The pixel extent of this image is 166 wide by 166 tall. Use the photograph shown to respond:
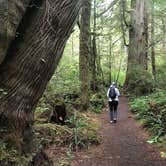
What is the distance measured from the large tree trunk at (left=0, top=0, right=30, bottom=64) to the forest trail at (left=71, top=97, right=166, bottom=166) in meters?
3.69

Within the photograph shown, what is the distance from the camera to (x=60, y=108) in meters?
9.94

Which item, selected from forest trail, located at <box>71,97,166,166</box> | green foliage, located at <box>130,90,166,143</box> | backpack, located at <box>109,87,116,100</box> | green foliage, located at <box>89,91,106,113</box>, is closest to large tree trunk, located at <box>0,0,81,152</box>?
forest trail, located at <box>71,97,166,166</box>

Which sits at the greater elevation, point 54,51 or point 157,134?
point 54,51

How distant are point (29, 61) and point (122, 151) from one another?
4.45 m

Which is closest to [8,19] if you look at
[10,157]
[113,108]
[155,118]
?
[10,157]

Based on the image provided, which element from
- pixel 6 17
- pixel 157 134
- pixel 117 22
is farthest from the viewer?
pixel 117 22

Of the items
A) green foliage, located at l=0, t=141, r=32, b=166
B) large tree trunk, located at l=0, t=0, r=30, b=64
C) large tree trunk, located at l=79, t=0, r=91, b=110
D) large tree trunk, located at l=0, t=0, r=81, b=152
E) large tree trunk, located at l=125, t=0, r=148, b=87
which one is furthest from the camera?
large tree trunk, located at l=125, t=0, r=148, b=87

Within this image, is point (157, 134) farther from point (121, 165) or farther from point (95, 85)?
point (95, 85)

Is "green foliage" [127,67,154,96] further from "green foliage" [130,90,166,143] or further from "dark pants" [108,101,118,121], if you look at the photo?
"dark pants" [108,101,118,121]

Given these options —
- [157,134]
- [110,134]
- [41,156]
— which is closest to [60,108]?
[110,134]

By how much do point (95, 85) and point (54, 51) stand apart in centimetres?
1589

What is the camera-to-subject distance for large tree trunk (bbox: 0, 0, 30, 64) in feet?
14.1

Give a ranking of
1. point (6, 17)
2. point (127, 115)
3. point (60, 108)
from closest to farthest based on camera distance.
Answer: point (6, 17) → point (60, 108) → point (127, 115)

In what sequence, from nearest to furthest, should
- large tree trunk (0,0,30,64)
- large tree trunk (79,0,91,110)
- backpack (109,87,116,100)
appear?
large tree trunk (0,0,30,64), backpack (109,87,116,100), large tree trunk (79,0,91,110)
